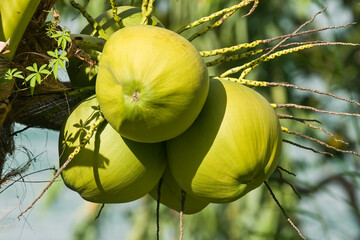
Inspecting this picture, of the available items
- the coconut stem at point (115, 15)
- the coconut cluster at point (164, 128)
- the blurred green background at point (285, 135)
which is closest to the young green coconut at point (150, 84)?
the coconut cluster at point (164, 128)

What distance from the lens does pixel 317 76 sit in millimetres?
6645

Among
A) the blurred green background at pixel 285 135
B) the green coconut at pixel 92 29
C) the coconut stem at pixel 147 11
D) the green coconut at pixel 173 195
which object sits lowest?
the blurred green background at pixel 285 135

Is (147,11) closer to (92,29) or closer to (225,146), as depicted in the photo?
(92,29)

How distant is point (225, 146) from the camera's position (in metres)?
1.27

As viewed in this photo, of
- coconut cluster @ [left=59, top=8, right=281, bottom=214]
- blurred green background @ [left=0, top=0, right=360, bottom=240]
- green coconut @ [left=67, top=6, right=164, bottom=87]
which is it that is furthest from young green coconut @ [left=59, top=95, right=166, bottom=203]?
blurred green background @ [left=0, top=0, right=360, bottom=240]

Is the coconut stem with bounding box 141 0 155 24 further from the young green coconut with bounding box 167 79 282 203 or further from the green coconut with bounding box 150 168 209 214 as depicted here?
the green coconut with bounding box 150 168 209 214

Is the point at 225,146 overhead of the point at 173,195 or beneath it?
overhead

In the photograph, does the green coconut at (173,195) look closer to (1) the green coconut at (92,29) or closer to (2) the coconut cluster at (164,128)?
(2) the coconut cluster at (164,128)

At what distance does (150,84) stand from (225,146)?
0.67 ft

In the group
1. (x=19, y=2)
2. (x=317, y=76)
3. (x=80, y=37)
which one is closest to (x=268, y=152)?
(x=80, y=37)

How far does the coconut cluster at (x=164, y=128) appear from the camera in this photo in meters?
1.19

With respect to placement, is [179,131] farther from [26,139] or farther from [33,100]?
[26,139]

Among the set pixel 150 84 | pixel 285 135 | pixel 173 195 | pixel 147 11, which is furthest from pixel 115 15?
pixel 285 135

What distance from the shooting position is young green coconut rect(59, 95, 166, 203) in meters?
1.30
